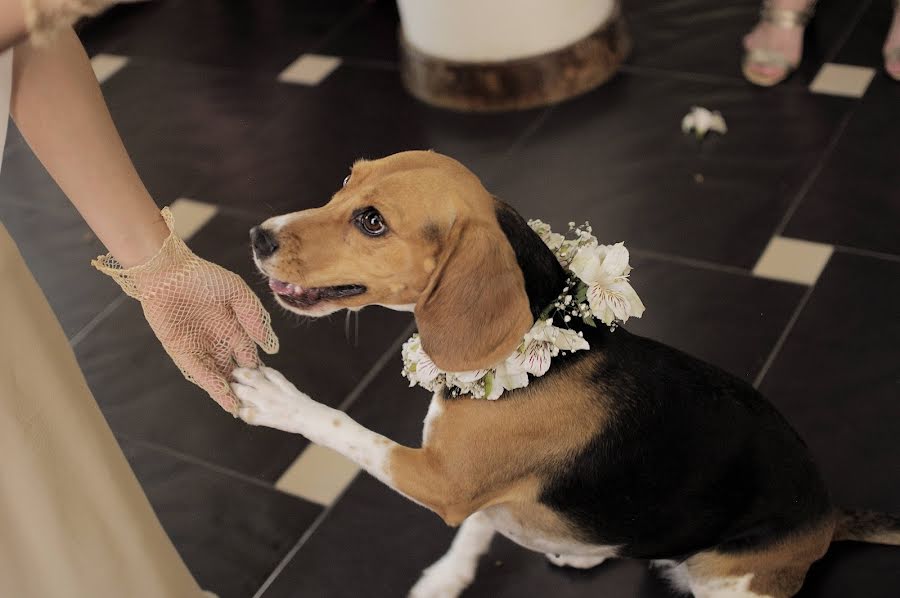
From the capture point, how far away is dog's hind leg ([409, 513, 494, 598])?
2.42 metres

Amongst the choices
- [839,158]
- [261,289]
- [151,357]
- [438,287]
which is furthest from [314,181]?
[438,287]

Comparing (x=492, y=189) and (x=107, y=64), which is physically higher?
(x=107, y=64)

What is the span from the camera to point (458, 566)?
2.45 meters

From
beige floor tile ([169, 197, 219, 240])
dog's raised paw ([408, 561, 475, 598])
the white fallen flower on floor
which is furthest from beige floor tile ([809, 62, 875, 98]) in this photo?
dog's raised paw ([408, 561, 475, 598])

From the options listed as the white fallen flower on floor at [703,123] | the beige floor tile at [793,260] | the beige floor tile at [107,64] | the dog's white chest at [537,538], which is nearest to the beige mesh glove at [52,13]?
the dog's white chest at [537,538]

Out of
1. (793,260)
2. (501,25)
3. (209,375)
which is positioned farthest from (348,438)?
(501,25)

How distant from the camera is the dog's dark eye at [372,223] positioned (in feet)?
6.16

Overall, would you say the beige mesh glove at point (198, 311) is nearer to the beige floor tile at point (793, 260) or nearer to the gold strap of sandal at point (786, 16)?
the beige floor tile at point (793, 260)

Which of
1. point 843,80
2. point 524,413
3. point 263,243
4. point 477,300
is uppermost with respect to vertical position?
point 263,243

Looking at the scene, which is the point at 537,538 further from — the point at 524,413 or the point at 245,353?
the point at 245,353

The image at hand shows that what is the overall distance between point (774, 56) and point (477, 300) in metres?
2.37

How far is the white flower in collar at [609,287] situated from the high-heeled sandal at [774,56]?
6.92 feet

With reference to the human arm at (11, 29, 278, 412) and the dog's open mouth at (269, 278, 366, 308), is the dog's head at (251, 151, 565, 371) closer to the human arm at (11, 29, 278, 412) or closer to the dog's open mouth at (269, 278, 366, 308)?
the dog's open mouth at (269, 278, 366, 308)

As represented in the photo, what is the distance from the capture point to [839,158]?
11.2 ft
